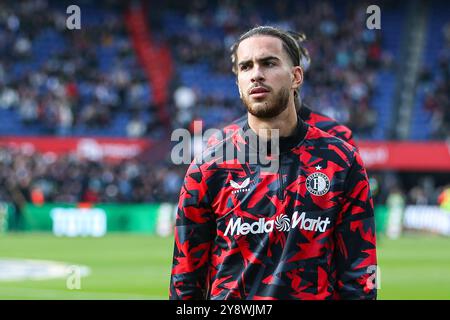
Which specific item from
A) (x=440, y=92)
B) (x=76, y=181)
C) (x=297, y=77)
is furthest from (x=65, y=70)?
(x=297, y=77)

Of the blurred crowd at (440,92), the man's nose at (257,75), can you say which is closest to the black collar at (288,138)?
the man's nose at (257,75)

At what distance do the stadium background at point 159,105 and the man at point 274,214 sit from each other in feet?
56.9

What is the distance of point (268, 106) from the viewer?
4.66 m

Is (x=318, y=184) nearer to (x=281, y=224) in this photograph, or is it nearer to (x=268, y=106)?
(x=281, y=224)

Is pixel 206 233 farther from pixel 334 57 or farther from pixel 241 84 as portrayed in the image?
pixel 334 57

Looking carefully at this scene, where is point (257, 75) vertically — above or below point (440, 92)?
below

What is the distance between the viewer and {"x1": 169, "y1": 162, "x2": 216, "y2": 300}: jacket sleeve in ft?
15.5

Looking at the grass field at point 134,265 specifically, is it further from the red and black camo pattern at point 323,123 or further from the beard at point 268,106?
the beard at point 268,106

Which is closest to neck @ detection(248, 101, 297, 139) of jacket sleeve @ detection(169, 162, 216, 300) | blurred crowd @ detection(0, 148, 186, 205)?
jacket sleeve @ detection(169, 162, 216, 300)

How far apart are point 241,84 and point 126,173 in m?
26.1

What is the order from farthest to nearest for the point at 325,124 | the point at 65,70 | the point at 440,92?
1. the point at 440,92
2. the point at 65,70
3. the point at 325,124

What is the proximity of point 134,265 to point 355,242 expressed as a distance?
1430cm

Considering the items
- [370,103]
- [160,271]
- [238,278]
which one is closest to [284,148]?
[238,278]

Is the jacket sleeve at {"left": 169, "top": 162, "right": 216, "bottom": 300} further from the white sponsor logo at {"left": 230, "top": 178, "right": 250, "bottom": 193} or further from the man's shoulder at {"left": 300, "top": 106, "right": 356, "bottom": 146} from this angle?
the man's shoulder at {"left": 300, "top": 106, "right": 356, "bottom": 146}
